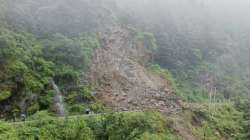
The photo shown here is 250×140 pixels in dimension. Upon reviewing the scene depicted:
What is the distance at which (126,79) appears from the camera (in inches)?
916

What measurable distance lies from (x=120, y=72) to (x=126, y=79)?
0.86 metres

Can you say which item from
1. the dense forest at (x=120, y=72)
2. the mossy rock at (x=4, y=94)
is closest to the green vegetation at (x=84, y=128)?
the dense forest at (x=120, y=72)

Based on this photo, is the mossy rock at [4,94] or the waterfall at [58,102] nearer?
A: the mossy rock at [4,94]

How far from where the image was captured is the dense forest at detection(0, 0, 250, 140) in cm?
1659

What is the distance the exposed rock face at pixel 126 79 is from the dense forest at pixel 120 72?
7 centimetres

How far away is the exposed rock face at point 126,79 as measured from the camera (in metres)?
20.4

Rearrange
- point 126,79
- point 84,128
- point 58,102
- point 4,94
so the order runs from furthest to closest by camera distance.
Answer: point 126,79 → point 58,102 → point 4,94 → point 84,128

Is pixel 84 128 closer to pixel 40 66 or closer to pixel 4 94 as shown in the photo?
pixel 4 94

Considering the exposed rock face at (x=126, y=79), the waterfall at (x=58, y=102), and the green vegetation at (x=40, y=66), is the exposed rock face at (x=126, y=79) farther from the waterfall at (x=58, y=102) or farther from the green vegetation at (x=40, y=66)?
the waterfall at (x=58, y=102)

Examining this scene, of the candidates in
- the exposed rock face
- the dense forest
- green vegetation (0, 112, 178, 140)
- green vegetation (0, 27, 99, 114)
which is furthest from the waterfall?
the exposed rock face

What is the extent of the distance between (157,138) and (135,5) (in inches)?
892

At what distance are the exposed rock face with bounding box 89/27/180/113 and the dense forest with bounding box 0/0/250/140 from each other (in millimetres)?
68

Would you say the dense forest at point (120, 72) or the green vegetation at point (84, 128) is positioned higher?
the dense forest at point (120, 72)

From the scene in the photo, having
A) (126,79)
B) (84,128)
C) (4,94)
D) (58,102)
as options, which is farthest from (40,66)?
(84,128)
